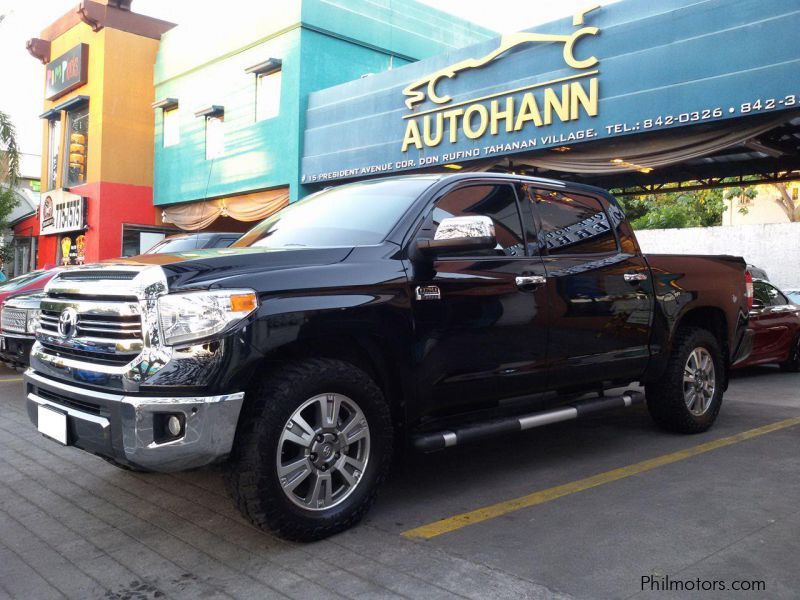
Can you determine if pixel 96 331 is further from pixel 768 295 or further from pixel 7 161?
pixel 7 161

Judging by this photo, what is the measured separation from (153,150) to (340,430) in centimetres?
2090

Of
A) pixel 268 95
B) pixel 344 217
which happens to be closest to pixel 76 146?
pixel 268 95

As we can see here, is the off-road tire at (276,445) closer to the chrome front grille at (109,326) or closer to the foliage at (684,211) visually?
the chrome front grille at (109,326)

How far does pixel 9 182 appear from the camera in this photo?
25.8 meters

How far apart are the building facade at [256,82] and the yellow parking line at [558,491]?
37.2 ft

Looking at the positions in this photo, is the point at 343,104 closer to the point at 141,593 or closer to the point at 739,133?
the point at 739,133

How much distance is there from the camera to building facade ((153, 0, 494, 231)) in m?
17.1

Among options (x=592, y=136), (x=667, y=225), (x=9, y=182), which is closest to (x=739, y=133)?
(x=592, y=136)

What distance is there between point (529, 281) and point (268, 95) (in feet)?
49.3

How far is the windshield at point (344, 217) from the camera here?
412 centimetres

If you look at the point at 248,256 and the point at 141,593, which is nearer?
the point at 141,593

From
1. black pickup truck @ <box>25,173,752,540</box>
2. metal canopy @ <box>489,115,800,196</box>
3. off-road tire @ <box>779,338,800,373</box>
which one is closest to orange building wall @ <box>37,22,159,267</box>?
metal canopy @ <box>489,115,800,196</box>

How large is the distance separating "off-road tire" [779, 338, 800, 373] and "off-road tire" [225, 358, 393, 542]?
328 inches

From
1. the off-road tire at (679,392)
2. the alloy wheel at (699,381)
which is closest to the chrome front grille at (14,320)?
the off-road tire at (679,392)
